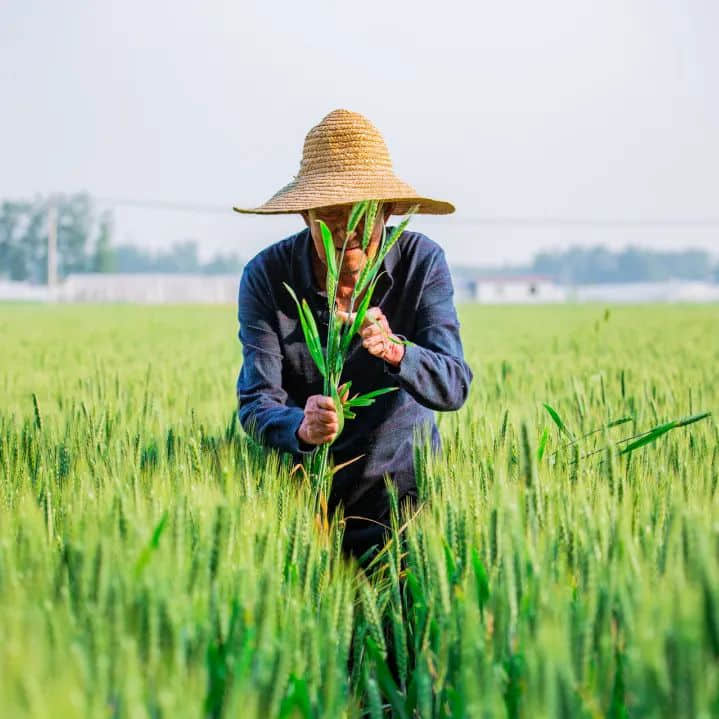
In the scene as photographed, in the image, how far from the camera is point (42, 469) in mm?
1603

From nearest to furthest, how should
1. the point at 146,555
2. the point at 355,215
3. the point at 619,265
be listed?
1. the point at 146,555
2. the point at 355,215
3. the point at 619,265

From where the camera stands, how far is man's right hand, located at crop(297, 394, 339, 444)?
179 centimetres

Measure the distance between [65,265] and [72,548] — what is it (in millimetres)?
80551

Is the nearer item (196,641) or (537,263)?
(196,641)

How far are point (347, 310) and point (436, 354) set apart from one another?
11.0 inches

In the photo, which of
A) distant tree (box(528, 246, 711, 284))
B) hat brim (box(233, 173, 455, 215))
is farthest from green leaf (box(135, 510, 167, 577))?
distant tree (box(528, 246, 711, 284))

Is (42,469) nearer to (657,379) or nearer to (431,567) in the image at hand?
(431,567)

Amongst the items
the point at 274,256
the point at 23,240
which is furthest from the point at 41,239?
the point at 274,256

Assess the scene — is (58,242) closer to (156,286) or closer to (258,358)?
(156,286)

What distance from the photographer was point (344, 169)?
7.35 feet

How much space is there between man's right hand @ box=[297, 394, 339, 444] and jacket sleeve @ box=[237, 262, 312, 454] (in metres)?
0.34

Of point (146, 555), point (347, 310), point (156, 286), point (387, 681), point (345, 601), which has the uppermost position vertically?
point (156, 286)

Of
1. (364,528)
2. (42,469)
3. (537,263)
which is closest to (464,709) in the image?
(42,469)

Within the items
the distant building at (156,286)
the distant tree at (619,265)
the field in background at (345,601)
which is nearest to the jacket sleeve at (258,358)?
the field in background at (345,601)
